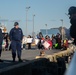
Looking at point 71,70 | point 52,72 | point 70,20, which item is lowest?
point 52,72

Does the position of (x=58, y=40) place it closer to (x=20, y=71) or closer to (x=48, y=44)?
(x=48, y=44)

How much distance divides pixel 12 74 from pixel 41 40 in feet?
107

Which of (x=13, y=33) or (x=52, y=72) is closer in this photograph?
(x=52, y=72)

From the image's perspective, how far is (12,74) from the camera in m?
9.05

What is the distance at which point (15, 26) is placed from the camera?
1681 centimetres

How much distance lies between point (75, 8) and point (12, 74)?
3.12 m

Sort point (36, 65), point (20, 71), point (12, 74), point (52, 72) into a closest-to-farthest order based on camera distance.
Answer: point (12, 74) < point (20, 71) < point (36, 65) < point (52, 72)

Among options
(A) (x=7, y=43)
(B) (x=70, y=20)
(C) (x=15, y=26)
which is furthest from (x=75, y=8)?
(A) (x=7, y=43)

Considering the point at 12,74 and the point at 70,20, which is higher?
the point at 70,20

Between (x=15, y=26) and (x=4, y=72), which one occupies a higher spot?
(x=15, y=26)

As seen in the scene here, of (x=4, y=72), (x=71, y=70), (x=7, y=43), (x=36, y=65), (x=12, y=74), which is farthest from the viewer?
(x=7, y=43)

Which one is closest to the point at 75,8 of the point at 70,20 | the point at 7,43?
the point at 70,20

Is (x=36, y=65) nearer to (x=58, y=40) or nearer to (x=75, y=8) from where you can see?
(x=75, y=8)

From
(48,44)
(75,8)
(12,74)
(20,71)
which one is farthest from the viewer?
(48,44)
